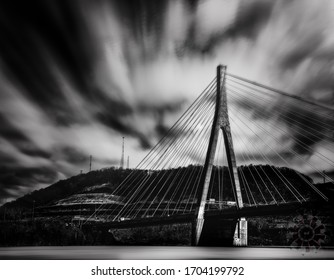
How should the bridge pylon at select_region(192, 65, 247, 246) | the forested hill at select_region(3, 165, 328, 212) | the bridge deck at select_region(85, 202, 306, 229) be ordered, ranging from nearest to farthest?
the forested hill at select_region(3, 165, 328, 212), the bridge deck at select_region(85, 202, 306, 229), the bridge pylon at select_region(192, 65, 247, 246)

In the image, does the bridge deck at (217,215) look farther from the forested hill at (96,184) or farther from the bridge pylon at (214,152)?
the forested hill at (96,184)

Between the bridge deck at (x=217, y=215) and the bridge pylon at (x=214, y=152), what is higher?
the bridge pylon at (x=214, y=152)

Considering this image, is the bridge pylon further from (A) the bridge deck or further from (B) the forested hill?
(B) the forested hill

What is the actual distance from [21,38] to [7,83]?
560 millimetres

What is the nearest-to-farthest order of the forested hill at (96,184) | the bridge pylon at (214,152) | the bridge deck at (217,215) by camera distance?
the forested hill at (96,184) → the bridge deck at (217,215) → the bridge pylon at (214,152)

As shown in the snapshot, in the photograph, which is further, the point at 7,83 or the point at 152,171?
the point at 152,171

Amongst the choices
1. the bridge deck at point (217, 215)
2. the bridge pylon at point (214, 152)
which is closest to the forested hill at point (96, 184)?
the bridge deck at point (217, 215)

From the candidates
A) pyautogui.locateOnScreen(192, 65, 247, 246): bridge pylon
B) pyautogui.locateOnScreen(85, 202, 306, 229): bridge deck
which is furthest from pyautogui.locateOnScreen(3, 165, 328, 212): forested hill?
pyautogui.locateOnScreen(192, 65, 247, 246): bridge pylon

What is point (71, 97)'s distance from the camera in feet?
16.4

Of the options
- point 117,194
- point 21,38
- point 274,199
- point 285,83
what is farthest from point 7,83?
point 274,199

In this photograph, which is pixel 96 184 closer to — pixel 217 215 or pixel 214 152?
pixel 217 215

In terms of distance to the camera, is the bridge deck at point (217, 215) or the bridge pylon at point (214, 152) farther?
the bridge pylon at point (214, 152)

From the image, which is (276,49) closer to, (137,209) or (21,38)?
(21,38)

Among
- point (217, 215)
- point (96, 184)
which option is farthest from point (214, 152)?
point (96, 184)
